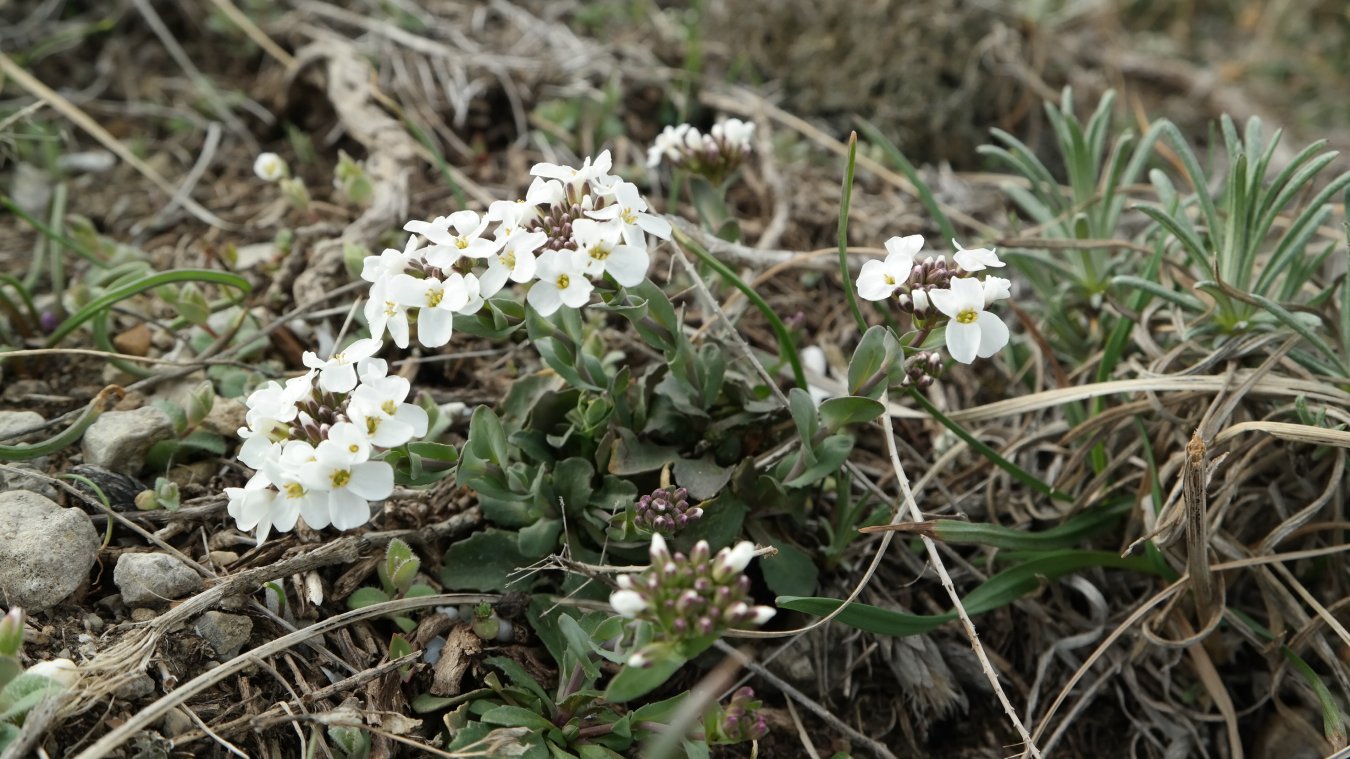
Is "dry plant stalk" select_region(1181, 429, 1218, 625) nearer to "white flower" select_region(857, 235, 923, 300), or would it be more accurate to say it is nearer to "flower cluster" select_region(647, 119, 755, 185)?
"white flower" select_region(857, 235, 923, 300)

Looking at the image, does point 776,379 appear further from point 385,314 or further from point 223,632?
point 223,632

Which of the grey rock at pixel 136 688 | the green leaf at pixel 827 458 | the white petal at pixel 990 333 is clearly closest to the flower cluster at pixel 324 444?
the grey rock at pixel 136 688

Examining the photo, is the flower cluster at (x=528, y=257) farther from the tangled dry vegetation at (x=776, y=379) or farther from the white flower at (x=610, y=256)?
the tangled dry vegetation at (x=776, y=379)

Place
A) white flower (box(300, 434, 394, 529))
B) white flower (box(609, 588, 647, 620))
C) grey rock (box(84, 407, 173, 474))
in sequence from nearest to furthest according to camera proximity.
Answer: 1. white flower (box(609, 588, 647, 620))
2. white flower (box(300, 434, 394, 529))
3. grey rock (box(84, 407, 173, 474))

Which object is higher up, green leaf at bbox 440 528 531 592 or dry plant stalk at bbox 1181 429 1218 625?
dry plant stalk at bbox 1181 429 1218 625

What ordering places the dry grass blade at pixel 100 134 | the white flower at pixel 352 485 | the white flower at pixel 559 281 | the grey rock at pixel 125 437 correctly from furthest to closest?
the dry grass blade at pixel 100 134, the grey rock at pixel 125 437, the white flower at pixel 559 281, the white flower at pixel 352 485

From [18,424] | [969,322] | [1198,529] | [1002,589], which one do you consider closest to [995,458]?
[1002,589]

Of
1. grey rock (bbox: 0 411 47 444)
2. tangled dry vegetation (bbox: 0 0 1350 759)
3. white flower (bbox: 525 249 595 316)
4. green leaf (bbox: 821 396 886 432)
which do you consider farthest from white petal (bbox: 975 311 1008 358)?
grey rock (bbox: 0 411 47 444)
